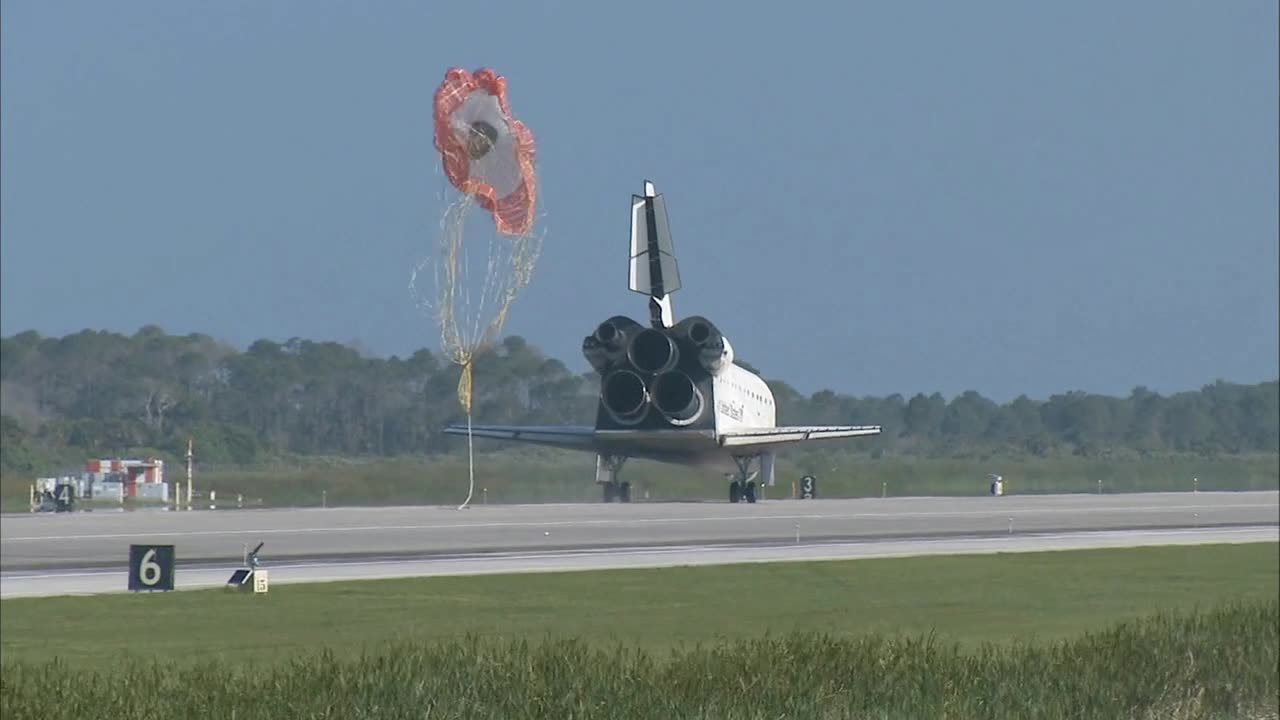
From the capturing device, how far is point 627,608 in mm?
25844

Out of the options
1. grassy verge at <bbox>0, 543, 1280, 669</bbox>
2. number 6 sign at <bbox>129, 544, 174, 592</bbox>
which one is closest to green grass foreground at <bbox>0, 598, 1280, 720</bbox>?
grassy verge at <bbox>0, 543, 1280, 669</bbox>

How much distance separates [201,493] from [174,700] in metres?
56.7

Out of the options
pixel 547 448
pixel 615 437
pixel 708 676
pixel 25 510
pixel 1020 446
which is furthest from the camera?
pixel 1020 446

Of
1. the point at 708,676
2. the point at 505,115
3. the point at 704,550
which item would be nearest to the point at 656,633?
the point at 708,676

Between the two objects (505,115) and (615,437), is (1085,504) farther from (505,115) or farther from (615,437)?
(505,115)

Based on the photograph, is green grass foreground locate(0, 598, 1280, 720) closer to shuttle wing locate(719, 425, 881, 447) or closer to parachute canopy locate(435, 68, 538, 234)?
parachute canopy locate(435, 68, 538, 234)

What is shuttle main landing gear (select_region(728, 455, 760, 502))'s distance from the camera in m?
67.2

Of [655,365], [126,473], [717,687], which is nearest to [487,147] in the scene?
[655,365]

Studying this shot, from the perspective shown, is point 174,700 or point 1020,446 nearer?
point 174,700

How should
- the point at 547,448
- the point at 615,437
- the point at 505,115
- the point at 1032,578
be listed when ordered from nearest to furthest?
the point at 1032,578, the point at 505,115, the point at 615,437, the point at 547,448

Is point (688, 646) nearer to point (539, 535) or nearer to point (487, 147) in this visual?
point (539, 535)

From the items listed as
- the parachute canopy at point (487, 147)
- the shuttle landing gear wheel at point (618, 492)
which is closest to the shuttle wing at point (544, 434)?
the shuttle landing gear wheel at point (618, 492)

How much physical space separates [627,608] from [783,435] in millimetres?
42906

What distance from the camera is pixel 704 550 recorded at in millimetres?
39719
